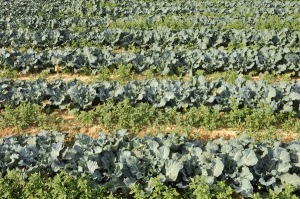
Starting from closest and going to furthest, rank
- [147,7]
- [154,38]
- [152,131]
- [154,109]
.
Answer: [152,131]
[154,109]
[154,38]
[147,7]

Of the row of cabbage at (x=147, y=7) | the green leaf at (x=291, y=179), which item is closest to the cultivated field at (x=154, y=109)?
the green leaf at (x=291, y=179)

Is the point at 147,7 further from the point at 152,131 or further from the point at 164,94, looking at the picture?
the point at 152,131

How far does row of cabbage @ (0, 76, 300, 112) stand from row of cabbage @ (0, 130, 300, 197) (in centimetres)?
229

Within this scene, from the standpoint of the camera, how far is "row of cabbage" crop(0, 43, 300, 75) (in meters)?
11.6

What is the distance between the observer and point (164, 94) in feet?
30.9

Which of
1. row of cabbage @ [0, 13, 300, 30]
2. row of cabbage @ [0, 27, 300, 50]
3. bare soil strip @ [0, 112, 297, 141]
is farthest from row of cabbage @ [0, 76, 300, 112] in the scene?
row of cabbage @ [0, 13, 300, 30]

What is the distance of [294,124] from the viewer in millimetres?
8523

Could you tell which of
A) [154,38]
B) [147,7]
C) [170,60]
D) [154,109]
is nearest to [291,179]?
[154,109]

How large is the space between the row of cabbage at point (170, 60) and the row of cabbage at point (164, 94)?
1851mm

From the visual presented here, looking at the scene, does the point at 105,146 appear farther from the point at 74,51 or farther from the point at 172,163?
the point at 74,51

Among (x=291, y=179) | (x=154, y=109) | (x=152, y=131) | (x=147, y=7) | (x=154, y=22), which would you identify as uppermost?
(x=147, y=7)

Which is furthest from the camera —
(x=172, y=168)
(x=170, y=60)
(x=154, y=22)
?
(x=154, y=22)

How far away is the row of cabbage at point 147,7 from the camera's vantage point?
18.0m

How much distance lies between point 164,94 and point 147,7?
11342mm
